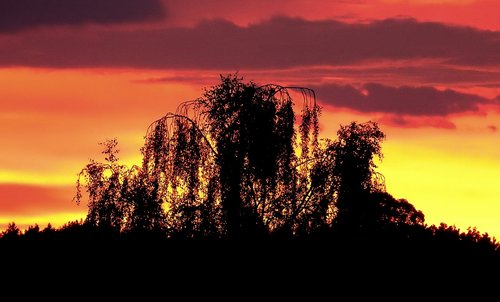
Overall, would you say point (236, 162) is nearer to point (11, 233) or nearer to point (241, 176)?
point (241, 176)

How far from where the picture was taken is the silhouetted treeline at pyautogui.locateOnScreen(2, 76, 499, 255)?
39.5 meters

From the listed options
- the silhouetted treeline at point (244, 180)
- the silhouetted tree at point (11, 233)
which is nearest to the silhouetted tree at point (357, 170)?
the silhouetted treeline at point (244, 180)

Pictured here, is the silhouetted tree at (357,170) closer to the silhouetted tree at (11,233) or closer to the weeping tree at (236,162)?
the weeping tree at (236,162)

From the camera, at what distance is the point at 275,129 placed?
3966 centimetres

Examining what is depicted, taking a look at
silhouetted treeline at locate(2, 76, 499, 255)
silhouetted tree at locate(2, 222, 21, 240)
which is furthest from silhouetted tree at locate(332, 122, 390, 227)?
silhouetted tree at locate(2, 222, 21, 240)

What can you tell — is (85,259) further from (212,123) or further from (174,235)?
(212,123)

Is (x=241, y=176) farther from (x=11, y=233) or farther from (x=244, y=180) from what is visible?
(x=11, y=233)

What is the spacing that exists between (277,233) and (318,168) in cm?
360

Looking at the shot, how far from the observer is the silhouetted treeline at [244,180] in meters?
39.5

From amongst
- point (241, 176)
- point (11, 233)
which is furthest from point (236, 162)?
point (11, 233)

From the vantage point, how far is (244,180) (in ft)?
132

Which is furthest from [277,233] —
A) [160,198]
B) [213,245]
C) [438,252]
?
[438,252]

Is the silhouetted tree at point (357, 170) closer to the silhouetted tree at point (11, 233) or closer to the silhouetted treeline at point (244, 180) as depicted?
the silhouetted treeline at point (244, 180)

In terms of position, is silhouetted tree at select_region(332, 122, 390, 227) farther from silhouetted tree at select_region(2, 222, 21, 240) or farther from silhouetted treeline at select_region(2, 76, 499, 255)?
silhouetted tree at select_region(2, 222, 21, 240)
